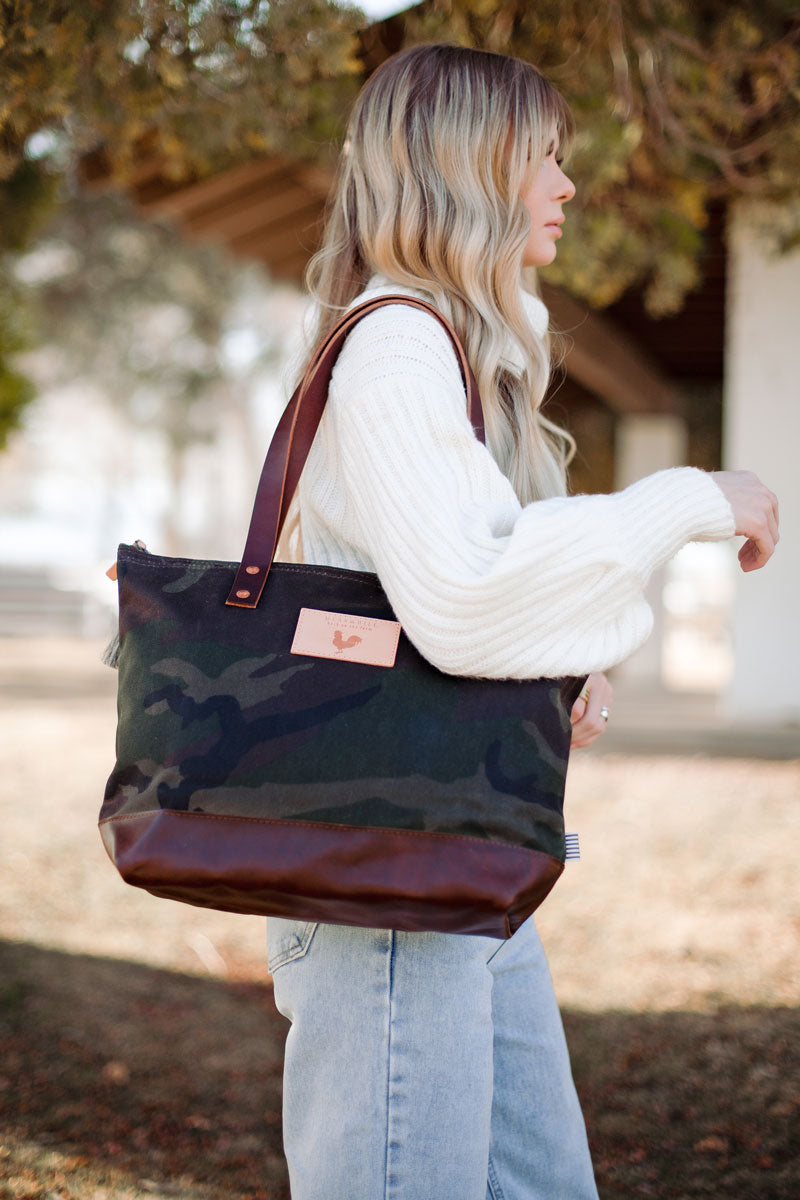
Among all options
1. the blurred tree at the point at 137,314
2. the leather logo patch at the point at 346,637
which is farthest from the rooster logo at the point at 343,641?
the blurred tree at the point at 137,314

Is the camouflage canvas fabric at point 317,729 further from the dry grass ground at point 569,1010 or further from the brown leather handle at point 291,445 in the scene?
the dry grass ground at point 569,1010

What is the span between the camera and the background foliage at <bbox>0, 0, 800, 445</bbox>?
214 centimetres

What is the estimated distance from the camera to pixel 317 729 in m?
1.20

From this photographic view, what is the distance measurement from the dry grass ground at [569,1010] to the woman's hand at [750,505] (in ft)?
5.04

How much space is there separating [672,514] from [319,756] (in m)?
0.49

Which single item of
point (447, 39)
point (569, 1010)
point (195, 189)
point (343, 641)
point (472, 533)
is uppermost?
point (195, 189)

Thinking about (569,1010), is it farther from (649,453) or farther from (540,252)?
(649,453)

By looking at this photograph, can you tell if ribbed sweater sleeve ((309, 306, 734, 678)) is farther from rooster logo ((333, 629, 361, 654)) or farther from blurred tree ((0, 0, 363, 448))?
blurred tree ((0, 0, 363, 448))

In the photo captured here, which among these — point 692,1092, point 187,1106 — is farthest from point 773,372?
point 187,1106

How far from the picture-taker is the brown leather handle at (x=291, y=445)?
1.26 meters

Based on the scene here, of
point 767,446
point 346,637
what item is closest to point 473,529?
point 346,637

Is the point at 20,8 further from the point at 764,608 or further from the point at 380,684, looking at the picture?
the point at 764,608

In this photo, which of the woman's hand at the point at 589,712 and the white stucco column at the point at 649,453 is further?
the white stucco column at the point at 649,453

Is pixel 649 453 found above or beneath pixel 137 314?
beneath
